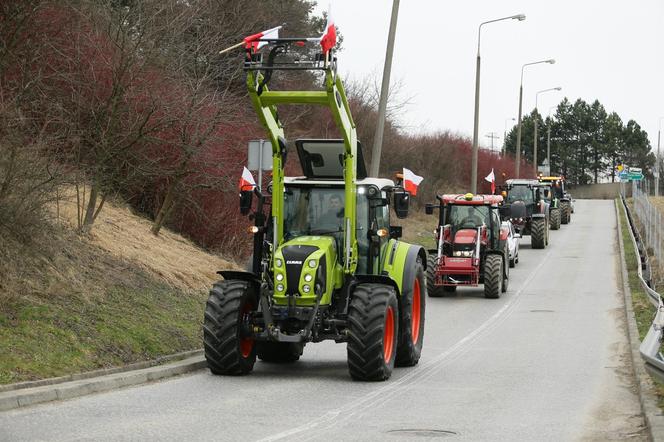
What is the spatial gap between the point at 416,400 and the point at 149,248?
35.2 ft

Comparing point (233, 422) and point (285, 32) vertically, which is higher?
point (285, 32)

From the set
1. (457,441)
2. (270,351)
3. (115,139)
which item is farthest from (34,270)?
(457,441)

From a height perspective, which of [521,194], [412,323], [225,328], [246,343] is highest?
[521,194]

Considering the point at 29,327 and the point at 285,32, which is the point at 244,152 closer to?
the point at 29,327

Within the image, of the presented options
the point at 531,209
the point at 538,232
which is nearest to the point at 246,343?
the point at 538,232

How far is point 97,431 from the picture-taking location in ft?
36.3

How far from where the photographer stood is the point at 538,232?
47.7 meters

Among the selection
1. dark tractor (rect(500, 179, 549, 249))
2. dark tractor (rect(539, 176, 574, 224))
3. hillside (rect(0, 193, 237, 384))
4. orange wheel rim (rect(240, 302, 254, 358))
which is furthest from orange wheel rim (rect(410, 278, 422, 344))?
dark tractor (rect(539, 176, 574, 224))

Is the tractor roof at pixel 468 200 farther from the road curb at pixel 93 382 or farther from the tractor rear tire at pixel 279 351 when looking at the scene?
the road curb at pixel 93 382

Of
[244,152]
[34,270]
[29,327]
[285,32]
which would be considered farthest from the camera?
[285,32]

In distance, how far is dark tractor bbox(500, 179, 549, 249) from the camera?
4781 centimetres

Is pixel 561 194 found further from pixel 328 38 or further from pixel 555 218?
pixel 328 38

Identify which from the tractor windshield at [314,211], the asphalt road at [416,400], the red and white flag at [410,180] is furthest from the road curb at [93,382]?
the red and white flag at [410,180]

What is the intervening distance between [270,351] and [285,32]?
32.4 m
